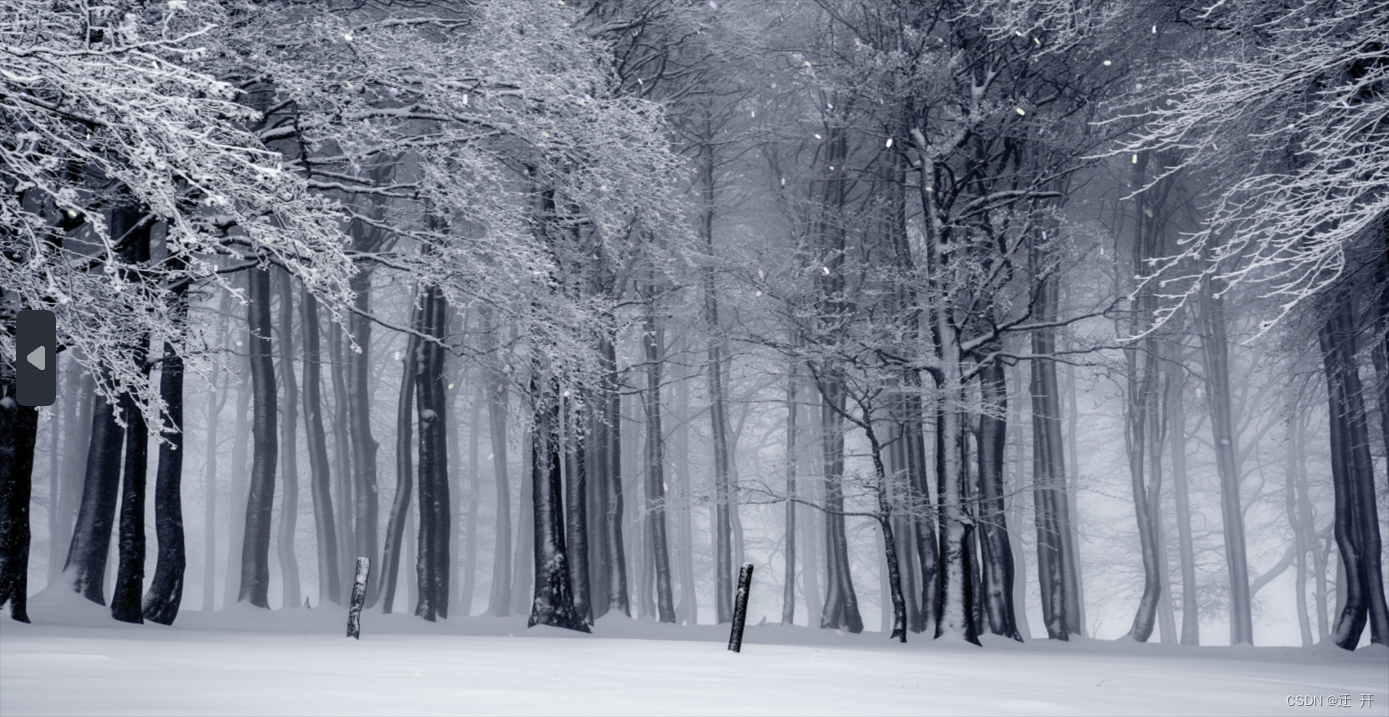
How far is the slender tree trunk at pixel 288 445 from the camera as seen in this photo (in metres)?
27.9

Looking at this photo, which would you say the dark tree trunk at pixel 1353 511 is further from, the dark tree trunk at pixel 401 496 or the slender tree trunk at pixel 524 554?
the slender tree trunk at pixel 524 554

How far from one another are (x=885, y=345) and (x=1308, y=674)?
8116 mm

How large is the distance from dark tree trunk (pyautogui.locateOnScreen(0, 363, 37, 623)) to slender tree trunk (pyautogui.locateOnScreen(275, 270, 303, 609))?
1396 cm

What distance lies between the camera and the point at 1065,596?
2550 cm

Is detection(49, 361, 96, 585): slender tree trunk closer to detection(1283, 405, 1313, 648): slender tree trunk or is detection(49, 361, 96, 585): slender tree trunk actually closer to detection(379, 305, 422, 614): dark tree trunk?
detection(379, 305, 422, 614): dark tree trunk

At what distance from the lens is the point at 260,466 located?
23.1 metres

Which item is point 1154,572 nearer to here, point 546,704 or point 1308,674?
point 1308,674

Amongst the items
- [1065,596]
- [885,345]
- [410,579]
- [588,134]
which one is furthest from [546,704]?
[410,579]

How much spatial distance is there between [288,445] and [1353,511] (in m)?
22.6

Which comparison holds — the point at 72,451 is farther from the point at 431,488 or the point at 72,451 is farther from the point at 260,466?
the point at 431,488

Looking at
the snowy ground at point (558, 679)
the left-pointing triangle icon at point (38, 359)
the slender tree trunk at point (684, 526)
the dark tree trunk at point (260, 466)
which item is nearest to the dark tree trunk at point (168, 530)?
the snowy ground at point (558, 679)

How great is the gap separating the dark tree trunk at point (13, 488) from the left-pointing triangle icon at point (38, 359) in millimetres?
7402

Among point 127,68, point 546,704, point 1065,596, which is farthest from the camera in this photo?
point 1065,596

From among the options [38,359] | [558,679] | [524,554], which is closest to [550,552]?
[558,679]
